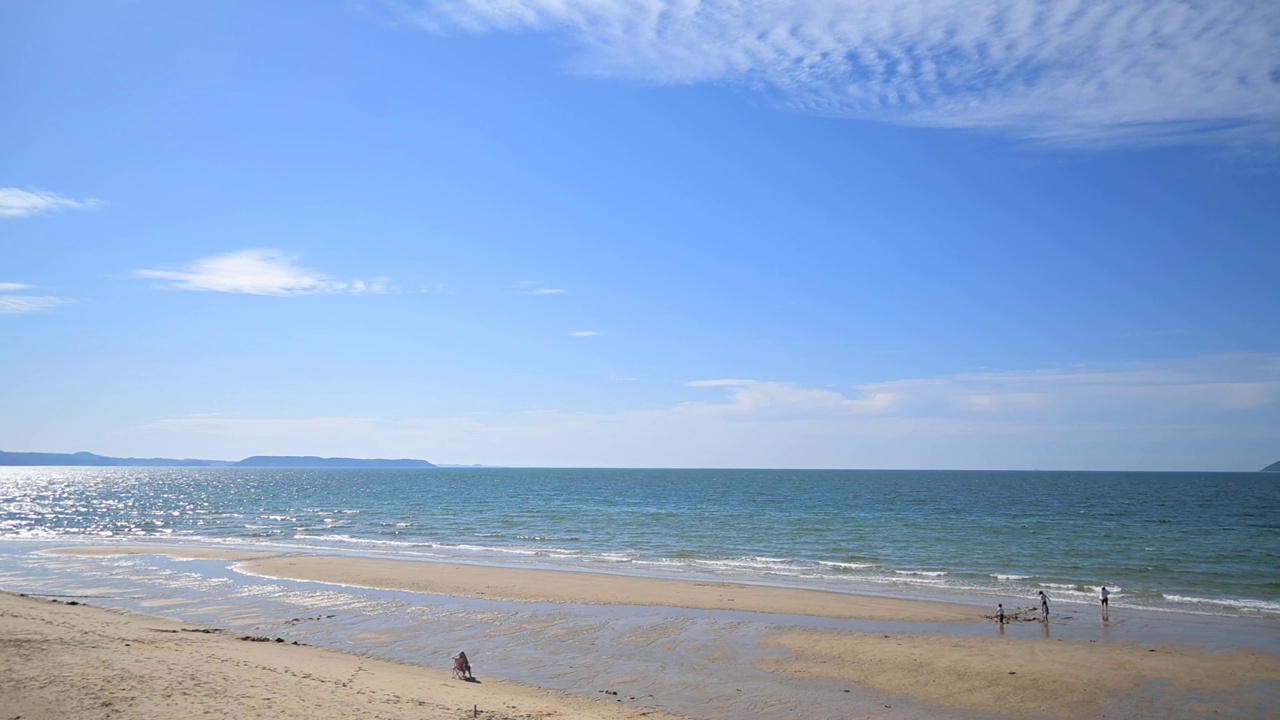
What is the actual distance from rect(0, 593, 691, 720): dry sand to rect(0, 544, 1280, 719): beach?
64mm

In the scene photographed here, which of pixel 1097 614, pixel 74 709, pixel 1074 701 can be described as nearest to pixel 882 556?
pixel 1097 614

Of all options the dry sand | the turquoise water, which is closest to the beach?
the dry sand

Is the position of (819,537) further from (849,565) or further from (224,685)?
(224,685)

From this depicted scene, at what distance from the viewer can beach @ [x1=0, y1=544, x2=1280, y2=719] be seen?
14.5m

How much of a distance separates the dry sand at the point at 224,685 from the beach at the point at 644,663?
6 cm

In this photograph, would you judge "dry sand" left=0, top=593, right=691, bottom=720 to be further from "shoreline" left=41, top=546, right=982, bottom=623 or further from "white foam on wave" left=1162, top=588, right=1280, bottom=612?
"white foam on wave" left=1162, top=588, right=1280, bottom=612

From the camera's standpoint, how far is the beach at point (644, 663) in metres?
14.5

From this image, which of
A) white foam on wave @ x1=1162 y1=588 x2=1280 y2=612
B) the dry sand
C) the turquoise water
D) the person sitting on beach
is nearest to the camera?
the dry sand

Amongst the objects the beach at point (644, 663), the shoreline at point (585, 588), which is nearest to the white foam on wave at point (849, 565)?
the shoreline at point (585, 588)

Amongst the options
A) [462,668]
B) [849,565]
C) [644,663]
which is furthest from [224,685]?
[849,565]

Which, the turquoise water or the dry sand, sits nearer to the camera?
the dry sand

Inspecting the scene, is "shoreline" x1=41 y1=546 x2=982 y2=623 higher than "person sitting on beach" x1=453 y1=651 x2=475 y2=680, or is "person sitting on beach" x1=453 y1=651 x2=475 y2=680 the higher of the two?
"person sitting on beach" x1=453 y1=651 x2=475 y2=680

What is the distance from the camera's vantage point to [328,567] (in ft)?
114

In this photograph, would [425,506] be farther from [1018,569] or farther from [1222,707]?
[1222,707]
